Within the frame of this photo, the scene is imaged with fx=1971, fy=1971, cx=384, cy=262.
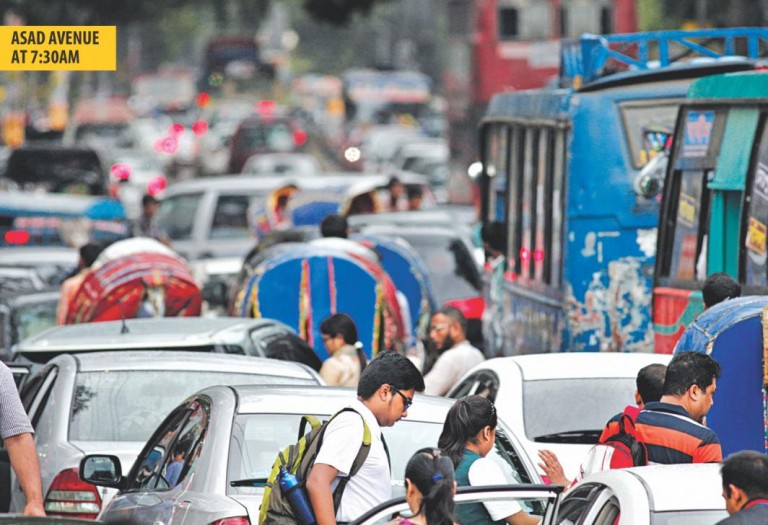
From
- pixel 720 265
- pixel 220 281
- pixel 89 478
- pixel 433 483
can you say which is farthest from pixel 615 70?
pixel 433 483

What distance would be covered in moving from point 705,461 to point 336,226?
9.69 meters

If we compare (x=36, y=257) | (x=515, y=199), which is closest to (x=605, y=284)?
(x=515, y=199)

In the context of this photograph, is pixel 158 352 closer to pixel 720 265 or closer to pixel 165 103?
pixel 720 265

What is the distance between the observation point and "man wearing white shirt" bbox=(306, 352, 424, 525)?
7031mm

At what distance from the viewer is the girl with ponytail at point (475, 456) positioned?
7.09 meters

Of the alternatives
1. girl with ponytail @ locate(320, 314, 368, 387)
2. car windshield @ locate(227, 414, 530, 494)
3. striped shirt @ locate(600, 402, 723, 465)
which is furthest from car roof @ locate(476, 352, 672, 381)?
striped shirt @ locate(600, 402, 723, 465)

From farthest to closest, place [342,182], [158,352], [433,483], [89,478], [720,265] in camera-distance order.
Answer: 1. [342,182]
2. [720,265]
3. [158,352]
4. [89,478]
5. [433,483]

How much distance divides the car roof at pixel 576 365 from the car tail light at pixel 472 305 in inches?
295

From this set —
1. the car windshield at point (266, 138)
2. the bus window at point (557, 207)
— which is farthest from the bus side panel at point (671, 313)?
the car windshield at point (266, 138)

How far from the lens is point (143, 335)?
450 inches

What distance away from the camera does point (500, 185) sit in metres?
18.4

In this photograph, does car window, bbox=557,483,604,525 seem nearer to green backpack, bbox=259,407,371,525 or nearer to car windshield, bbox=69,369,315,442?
green backpack, bbox=259,407,371,525

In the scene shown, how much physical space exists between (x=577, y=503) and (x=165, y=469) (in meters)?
2.41

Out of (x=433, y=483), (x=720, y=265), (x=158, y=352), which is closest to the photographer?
(x=433, y=483)
